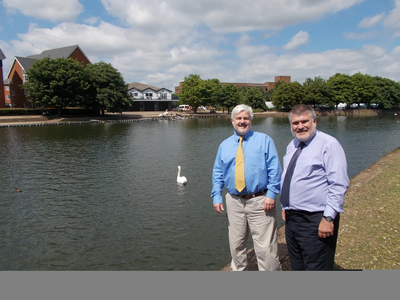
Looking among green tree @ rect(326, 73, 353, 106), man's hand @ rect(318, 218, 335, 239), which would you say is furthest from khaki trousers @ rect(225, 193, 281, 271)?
green tree @ rect(326, 73, 353, 106)

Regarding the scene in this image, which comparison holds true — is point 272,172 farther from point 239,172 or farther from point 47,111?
point 47,111

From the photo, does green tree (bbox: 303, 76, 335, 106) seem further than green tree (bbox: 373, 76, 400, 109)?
No

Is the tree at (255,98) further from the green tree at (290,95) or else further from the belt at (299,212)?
the belt at (299,212)

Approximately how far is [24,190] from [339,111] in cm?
9487

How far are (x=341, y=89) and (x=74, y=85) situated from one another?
7864cm

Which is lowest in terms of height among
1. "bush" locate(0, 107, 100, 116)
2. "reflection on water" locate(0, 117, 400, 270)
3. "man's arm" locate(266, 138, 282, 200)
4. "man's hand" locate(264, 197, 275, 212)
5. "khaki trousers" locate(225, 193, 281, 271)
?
"reflection on water" locate(0, 117, 400, 270)

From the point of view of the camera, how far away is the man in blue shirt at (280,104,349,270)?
10.1 feet

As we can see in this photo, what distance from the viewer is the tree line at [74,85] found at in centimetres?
5425

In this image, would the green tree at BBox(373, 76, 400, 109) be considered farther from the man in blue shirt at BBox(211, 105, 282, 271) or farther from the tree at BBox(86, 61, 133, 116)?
the man in blue shirt at BBox(211, 105, 282, 271)

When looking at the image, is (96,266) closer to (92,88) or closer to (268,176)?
(268,176)

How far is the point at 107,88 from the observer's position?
61.9 m

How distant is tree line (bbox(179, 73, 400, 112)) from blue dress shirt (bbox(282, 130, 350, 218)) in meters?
82.1

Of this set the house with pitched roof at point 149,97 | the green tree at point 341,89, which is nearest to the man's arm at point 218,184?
the house with pitched roof at point 149,97

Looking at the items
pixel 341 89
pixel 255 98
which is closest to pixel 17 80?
pixel 255 98
